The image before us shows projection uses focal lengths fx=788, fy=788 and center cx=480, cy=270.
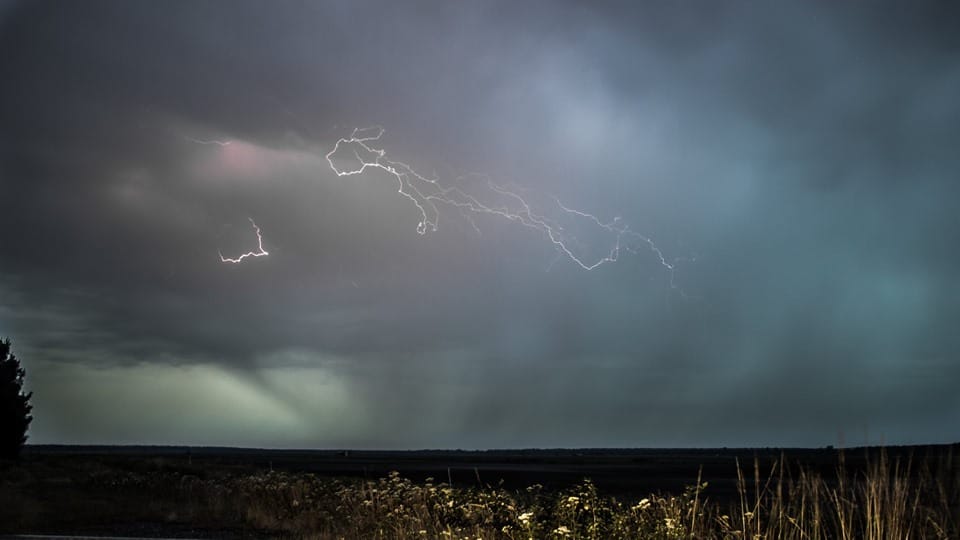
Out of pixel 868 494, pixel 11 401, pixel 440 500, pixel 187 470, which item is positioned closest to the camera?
pixel 868 494

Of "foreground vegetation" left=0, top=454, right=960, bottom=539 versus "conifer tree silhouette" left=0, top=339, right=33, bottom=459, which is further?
"conifer tree silhouette" left=0, top=339, right=33, bottom=459

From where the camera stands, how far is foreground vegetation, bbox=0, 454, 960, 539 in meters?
8.31

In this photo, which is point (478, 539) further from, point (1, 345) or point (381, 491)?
point (1, 345)

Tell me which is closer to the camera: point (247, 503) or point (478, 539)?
point (478, 539)

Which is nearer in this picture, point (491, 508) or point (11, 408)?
point (491, 508)

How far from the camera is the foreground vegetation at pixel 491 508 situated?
27.3ft

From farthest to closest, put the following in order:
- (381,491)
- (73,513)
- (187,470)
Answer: (187,470)
(73,513)
(381,491)

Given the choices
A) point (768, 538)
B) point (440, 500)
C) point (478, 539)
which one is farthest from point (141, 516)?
point (768, 538)

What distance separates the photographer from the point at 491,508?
12039 mm

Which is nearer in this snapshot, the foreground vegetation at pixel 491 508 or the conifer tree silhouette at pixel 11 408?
the foreground vegetation at pixel 491 508

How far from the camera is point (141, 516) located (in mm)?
20844

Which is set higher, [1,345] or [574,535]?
[1,345]

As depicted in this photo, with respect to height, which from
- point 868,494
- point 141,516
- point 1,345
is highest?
point 1,345

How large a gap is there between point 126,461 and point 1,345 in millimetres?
10098
